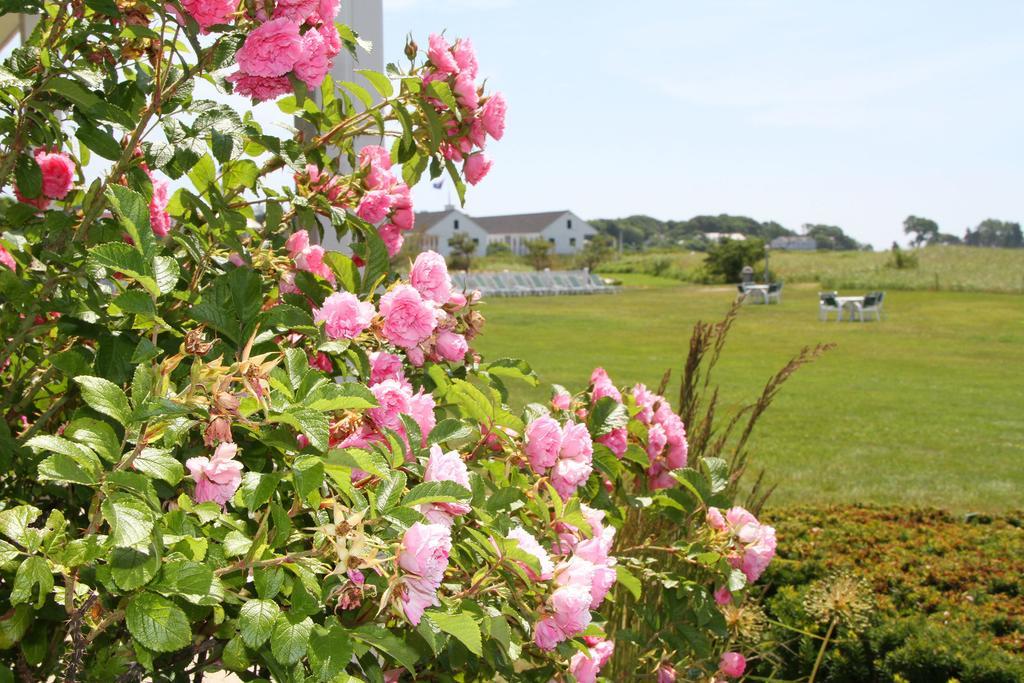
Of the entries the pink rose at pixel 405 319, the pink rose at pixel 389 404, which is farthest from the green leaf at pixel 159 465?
the pink rose at pixel 405 319

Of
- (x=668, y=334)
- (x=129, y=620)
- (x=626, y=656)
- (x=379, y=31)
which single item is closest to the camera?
(x=129, y=620)

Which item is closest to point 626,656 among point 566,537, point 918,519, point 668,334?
point 566,537

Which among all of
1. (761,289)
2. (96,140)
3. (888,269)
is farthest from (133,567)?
(888,269)

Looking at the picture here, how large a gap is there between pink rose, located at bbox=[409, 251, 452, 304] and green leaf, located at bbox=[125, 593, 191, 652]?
652 mm

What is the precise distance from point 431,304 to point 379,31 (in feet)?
4.04

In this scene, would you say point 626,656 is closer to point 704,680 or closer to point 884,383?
point 704,680

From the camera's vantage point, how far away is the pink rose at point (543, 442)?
139cm

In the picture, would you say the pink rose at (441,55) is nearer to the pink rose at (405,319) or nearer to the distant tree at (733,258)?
the pink rose at (405,319)

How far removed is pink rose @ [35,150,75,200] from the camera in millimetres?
1700

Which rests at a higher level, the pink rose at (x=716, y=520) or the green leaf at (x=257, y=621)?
the green leaf at (x=257, y=621)

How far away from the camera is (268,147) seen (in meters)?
1.67

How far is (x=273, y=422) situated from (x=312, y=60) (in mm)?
636

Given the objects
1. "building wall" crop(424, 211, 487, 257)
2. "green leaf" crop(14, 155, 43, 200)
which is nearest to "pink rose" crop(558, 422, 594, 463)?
"green leaf" crop(14, 155, 43, 200)

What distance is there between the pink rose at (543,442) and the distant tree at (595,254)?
51.9 metres
